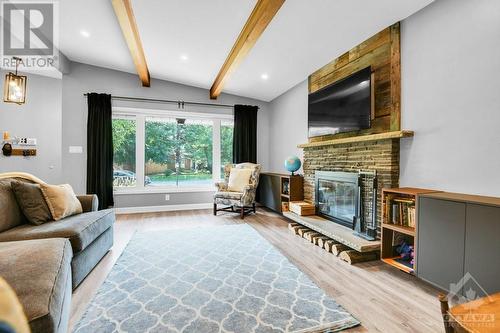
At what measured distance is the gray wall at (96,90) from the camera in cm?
435

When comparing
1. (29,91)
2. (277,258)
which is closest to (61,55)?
(29,91)

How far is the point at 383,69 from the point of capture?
2598mm

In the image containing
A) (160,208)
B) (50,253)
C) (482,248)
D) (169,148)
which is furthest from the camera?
(169,148)

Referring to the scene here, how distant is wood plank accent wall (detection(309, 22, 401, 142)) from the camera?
246 cm

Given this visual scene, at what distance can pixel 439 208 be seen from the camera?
181cm

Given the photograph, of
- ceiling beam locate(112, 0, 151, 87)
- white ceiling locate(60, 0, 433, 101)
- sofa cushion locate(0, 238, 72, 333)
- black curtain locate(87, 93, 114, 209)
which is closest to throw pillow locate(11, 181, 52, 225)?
sofa cushion locate(0, 238, 72, 333)

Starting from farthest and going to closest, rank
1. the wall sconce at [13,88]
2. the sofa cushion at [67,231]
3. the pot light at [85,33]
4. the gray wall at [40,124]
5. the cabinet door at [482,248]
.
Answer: the gray wall at [40,124] → the pot light at [85,33] → the wall sconce at [13,88] → the sofa cushion at [67,231] → the cabinet door at [482,248]

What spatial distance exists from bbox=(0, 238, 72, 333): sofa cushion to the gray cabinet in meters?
2.39

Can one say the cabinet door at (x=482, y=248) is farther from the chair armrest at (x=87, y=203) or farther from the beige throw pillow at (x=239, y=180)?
the chair armrest at (x=87, y=203)

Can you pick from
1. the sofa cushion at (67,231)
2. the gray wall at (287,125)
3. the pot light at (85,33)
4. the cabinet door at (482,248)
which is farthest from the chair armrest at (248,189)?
the pot light at (85,33)

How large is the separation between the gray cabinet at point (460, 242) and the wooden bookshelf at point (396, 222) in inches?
8.2

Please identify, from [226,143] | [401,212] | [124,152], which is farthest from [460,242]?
[124,152]

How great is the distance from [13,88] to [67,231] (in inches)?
80.0

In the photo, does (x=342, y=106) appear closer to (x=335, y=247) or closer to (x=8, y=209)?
(x=335, y=247)
